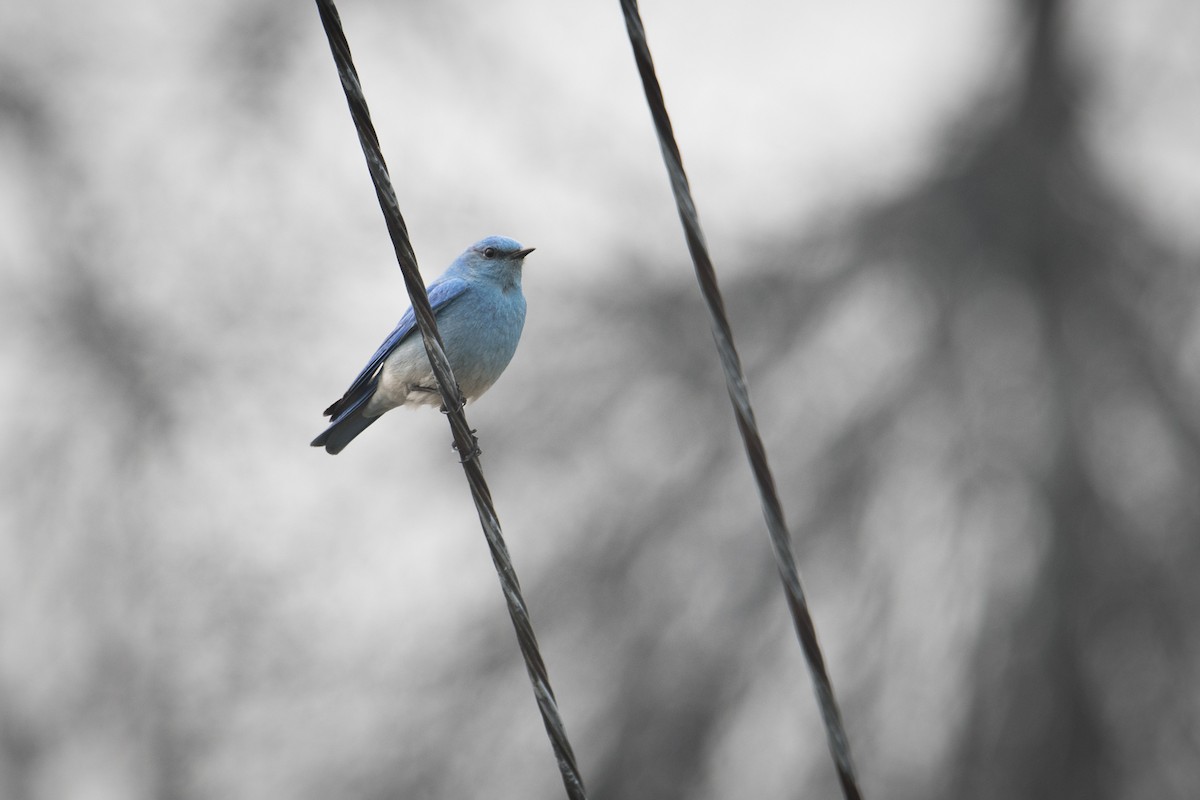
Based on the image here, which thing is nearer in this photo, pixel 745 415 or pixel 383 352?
pixel 745 415

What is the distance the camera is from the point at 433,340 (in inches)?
85.2

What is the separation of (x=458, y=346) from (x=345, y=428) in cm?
55

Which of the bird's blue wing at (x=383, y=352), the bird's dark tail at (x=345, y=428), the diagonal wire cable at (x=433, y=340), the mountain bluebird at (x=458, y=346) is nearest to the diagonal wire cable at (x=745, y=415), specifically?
the diagonal wire cable at (x=433, y=340)

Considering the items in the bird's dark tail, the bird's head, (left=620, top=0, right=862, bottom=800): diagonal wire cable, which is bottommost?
(left=620, top=0, right=862, bottom=800): diagonal wire cable

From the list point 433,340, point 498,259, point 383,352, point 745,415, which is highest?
point 498,259

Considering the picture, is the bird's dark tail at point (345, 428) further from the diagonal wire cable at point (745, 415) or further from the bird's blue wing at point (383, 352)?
the diagonal wire cable at point (745, 415)

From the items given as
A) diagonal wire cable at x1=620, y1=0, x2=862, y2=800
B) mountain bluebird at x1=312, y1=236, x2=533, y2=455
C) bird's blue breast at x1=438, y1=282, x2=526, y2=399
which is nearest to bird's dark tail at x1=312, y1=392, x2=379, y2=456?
mountain bluebird at x1=312, y1=236, x2=533, y2=455

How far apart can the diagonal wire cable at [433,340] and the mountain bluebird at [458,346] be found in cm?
135

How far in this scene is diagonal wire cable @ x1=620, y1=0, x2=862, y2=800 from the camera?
1.81 m

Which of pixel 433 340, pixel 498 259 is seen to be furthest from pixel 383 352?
pixel 433 340

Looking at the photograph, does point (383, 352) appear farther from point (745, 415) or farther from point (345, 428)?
point (745, 415)

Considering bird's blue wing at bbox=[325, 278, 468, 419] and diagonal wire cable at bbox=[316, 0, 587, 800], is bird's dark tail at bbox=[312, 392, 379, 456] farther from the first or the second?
diagonal wire cable at bbox=[316, 0, 587, 800]

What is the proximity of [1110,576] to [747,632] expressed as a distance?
2.24 m

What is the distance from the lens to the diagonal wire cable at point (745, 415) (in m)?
1.81
